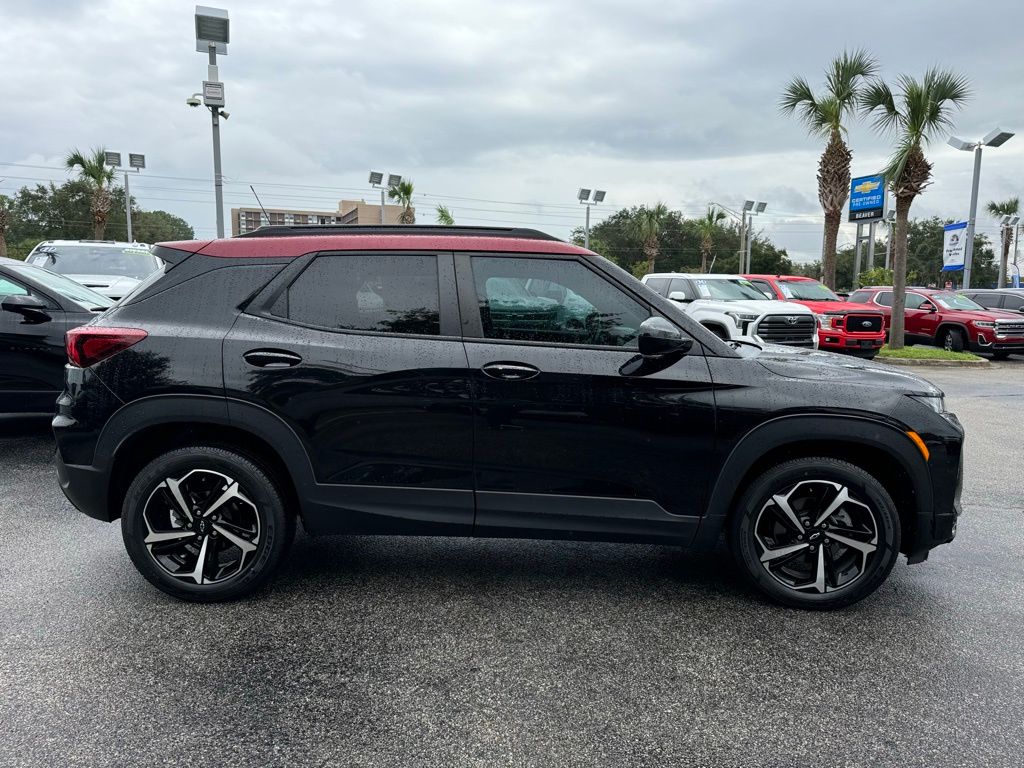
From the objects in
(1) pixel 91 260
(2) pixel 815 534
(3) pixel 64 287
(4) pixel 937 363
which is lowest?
(4) pixel 937 363

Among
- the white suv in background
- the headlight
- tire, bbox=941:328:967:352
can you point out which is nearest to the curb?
tire, bbox=941:328:967:352

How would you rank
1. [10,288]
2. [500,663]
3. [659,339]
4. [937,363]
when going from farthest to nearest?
[937,363] → [10,288] → [659,339] → [500,663]

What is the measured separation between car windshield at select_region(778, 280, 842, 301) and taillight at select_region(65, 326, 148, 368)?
15770 mm

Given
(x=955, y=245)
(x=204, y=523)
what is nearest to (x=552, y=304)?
(x=204, y=523)

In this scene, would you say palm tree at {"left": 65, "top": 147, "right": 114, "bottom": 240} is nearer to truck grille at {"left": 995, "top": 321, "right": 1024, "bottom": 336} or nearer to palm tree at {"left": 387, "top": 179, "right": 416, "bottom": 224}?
palm tree at {"left": 387, "top": 179, "right": 416, "bottom": 224}

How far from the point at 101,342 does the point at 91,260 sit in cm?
1037

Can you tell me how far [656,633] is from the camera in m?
3.42

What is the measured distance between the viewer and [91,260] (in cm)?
1245

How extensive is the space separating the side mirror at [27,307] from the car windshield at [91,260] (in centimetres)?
637

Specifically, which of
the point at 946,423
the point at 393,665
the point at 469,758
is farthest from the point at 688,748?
the point at 946,423

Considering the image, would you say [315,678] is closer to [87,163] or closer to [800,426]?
[800,426]

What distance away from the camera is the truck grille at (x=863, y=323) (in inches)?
656

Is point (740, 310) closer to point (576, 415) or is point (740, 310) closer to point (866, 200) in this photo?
point (576, 415)

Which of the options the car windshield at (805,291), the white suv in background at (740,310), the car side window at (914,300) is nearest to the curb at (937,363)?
the car windshield at (805,291)
